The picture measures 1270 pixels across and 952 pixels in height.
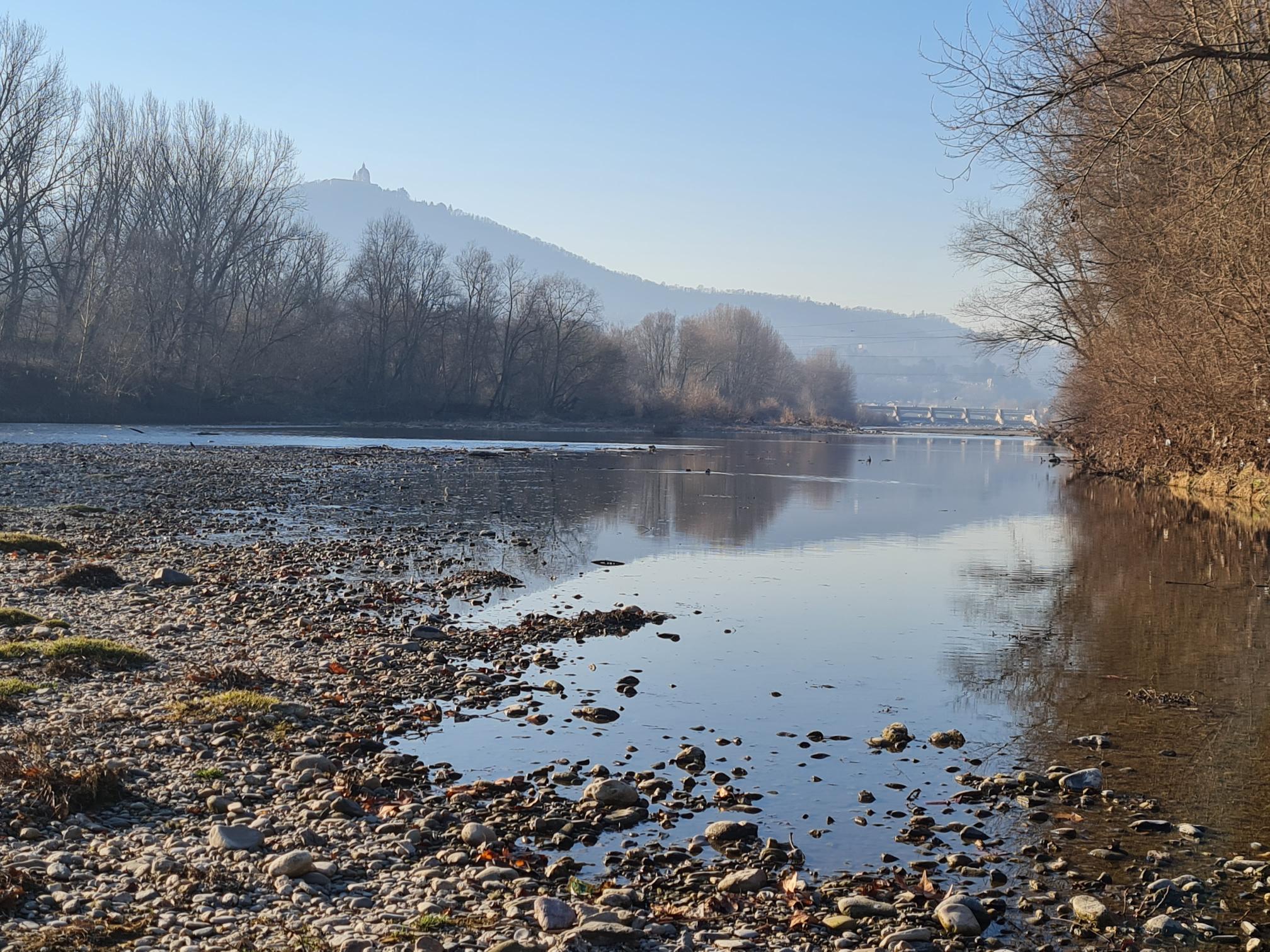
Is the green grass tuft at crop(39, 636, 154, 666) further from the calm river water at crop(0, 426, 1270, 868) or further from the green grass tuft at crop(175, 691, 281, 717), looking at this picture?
the calm river water at crop(0, 426, 1270, 868)

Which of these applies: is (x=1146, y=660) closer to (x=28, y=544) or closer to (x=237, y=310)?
(x=28, y=544)

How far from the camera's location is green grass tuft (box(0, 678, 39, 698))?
868 cm

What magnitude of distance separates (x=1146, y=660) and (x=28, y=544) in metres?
16.1

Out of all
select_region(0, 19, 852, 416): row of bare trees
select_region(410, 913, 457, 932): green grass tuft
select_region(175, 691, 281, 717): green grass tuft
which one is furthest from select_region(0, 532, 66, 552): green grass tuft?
select_region(0, 19, 852, 416): row of bare trees

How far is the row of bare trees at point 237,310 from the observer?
209ft

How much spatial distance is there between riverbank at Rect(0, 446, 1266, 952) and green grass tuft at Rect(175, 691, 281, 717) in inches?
1.1

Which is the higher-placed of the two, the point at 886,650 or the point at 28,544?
the point at 28,544

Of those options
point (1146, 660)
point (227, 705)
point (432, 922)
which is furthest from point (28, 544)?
point (1146, 660)

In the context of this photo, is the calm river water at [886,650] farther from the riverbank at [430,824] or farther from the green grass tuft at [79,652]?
the green grass tuft at [79,652]

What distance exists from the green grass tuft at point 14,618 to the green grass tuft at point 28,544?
556cm

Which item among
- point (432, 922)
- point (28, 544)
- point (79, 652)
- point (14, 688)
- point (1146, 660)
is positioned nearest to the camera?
point (432, 922)

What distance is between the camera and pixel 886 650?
42.6 feet

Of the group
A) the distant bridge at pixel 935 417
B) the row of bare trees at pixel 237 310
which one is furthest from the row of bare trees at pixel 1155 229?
the distant bridge at pixel 935 417

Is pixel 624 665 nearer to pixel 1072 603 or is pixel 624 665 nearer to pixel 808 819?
pixel 808 819
